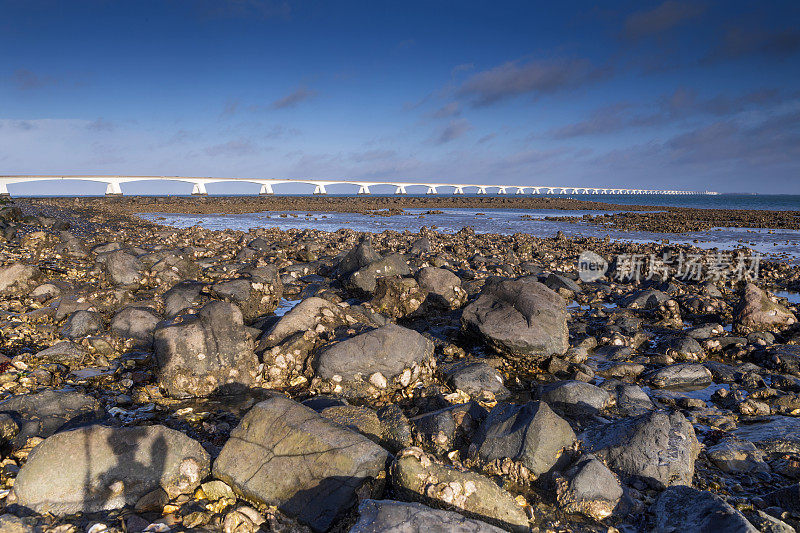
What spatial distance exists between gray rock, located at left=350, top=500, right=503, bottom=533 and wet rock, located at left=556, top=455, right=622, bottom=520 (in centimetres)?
134

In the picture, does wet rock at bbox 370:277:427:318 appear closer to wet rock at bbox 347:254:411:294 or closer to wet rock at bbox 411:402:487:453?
wet rock at bbox 347:254:411:294

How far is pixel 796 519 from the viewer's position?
13.2 feet

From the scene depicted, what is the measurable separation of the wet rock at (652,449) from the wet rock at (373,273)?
7.43 m

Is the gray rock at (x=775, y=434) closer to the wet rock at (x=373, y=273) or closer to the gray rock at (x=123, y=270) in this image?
the wet rock at (x=373, y=273)

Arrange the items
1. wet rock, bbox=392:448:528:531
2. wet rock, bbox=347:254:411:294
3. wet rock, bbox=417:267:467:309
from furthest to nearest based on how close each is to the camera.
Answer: wet rock, bbox=347:254:411:294 → wet rock, bbox=417:267:467:309 → wet rock, bbox=392:448:528:531

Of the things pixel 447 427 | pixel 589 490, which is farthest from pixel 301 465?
pixel 589 490

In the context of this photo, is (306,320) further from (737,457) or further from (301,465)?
(737,457)

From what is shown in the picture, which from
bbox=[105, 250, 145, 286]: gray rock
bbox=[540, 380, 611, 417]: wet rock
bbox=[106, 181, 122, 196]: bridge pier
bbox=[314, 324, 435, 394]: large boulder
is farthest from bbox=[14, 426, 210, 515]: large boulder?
bbox=[106, 181, 122, 196]: bridge pier

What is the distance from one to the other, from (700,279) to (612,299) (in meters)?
5.42

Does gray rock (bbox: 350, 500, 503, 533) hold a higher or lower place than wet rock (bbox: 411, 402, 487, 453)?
higher

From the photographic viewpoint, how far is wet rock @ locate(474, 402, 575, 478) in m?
4.59

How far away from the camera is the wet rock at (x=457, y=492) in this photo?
12.2ft

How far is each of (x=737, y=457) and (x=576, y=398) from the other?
6.30ft

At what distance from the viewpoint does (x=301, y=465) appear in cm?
419
